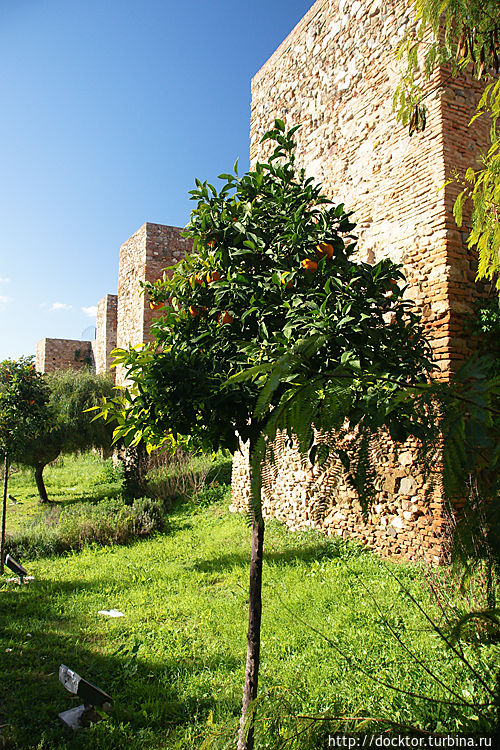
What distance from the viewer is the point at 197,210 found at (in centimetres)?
247

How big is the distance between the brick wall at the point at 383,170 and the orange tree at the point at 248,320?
177 cm

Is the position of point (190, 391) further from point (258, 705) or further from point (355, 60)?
point (355, 60)

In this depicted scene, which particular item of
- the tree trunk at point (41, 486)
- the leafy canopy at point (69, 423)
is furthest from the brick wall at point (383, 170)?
the tree trunk at point (41, 486)

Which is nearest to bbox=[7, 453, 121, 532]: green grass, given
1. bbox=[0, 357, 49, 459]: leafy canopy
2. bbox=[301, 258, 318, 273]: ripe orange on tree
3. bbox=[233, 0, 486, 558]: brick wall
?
bbox=[0, 357, 49, 459]: leafy canopy

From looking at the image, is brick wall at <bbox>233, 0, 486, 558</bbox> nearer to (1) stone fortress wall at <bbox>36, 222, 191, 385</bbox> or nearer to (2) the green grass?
(1) stone fortress wall at <bbox>36, 222, 191, 385</bbox>

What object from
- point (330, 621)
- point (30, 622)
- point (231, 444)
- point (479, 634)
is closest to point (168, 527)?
point (30, 622)

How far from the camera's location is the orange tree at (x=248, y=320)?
2.11m

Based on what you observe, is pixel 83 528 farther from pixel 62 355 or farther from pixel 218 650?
pixel 62 355

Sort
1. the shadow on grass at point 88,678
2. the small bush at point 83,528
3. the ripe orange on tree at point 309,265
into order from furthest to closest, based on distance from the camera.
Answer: the small bush at point 83,528, the shadow on grass at point 88,678, the ripe orange on tree at point 309,265

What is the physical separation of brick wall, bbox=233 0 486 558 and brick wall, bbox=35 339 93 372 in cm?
1348

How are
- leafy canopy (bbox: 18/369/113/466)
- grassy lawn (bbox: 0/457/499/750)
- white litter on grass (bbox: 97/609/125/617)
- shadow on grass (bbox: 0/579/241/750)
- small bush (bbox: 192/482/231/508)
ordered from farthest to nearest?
1. leafy canopy (bbox: 18/369/113/466)
2. small bush (bbox: 192/482/231/508)
3. white litter on grass (bbox: 97/609/125/617)
4. shadow on grass (bbox: 0/579/241/750)
5. grassy lawn (bbox: 0/457/499/750)

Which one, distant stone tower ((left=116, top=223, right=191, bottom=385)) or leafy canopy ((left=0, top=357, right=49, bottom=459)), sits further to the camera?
distant stone tower ((left=116, top=223, right=191, bottom=385))

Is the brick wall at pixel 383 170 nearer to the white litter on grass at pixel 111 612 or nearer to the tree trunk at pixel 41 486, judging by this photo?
the white litter on grass at pixel 111 612

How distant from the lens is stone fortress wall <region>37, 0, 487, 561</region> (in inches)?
199
